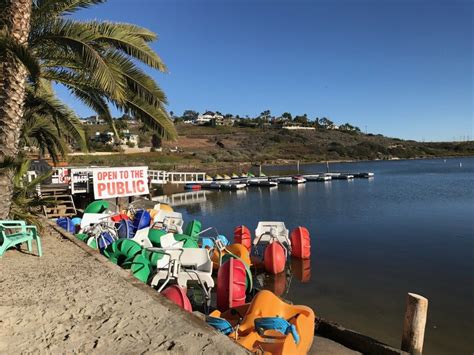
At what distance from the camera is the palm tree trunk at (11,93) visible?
7.91 metres

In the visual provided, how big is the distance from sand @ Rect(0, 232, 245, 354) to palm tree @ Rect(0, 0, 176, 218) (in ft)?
10.8

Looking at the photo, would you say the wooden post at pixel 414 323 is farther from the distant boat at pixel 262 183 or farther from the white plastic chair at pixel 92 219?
the distant boat at pixel 262 183

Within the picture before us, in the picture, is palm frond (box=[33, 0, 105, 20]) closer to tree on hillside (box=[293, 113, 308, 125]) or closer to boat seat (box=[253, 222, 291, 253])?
boat seat (box=[253, 222, 291, 253])

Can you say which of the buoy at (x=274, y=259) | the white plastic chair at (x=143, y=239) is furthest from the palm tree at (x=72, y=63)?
the buoy at (x=274, y=259)

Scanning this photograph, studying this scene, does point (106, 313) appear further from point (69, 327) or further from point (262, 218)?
point (262, 218)

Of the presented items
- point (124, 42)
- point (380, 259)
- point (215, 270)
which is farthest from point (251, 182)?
point (124, 42)

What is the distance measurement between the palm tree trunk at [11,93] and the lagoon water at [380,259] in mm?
7349

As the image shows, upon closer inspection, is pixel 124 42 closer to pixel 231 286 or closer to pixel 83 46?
pixel 83 46

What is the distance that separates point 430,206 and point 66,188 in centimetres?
2375

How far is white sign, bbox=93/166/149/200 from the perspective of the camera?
1806cm

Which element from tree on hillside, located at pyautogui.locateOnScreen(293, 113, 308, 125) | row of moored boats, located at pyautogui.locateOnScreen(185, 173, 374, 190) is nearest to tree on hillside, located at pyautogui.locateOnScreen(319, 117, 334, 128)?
tree on hillside, located at pyautogui.locateOnScreen(293, 113, 308, 125)

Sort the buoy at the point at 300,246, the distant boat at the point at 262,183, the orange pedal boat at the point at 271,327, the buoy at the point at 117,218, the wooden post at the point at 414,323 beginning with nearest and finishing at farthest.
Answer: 1. the orange pedal boat at the point at 271,327
2. the wooden post at the point at 414,323
3. the buoy at the point at 117,218
4. the buoy at the point at 300,246
5. the distant boat at the point at 262,183

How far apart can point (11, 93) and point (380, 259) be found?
41.2ft

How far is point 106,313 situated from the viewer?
4.88m
